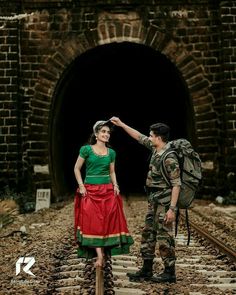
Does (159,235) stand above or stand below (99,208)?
below

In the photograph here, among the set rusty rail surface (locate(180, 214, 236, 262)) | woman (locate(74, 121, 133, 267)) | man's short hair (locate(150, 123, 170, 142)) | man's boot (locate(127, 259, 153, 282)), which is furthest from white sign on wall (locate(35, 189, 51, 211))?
man's short hair (locate(150, 123, 170, 142))

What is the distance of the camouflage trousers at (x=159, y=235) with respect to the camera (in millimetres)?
5484

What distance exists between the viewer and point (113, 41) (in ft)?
45.5

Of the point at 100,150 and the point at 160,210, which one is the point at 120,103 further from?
the point at 160,210

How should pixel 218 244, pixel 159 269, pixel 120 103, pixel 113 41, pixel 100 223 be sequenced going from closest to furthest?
pixel 100 223
pixel 159 269
pixel 218 244
pixel 113 41
pixel 120 103

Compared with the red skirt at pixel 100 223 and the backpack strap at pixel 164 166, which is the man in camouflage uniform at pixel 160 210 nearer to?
the backpack strap at pixel 164 166

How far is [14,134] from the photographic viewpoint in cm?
1384

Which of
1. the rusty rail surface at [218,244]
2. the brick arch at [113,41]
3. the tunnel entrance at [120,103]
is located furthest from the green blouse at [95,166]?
the tunnel entrance at [120,103]

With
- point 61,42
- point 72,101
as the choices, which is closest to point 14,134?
point 61,42

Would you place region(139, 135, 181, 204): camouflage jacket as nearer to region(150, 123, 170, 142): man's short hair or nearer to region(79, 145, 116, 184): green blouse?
region(150, 123, 170, 142): man's short hair

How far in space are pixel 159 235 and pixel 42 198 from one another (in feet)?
27.6

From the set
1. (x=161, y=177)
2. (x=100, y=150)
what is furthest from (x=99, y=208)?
(x=161, y=177)

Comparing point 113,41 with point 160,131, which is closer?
point 160,131

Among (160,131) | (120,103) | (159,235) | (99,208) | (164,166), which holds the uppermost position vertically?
(120,103)
